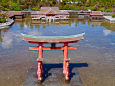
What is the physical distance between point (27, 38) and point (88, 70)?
721 centimetres

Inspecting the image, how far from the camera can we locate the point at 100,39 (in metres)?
26.7

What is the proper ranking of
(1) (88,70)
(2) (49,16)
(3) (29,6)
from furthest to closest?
1. (3) (29,6)
2. (2) (49,16)
3. (1) (88,70)

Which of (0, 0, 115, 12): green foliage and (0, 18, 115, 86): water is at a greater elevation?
(0, 0, 115, 12): green foliage

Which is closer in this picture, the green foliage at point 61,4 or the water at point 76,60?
the water at point 76,60

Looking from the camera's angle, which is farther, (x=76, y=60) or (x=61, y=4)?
(x=61, y=4)

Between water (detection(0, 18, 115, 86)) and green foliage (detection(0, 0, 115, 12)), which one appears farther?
green foliage (detection(0, 0, 115, 12))

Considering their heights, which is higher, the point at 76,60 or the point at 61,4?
the point at 61,4

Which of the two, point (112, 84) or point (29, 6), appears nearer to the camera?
point (112, 84)

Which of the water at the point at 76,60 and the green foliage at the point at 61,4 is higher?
the green foliage at the point at 61,4

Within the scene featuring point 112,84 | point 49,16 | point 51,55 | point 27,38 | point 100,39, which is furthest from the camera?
point 49,16

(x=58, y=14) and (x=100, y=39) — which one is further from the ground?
(x=58, y=14)

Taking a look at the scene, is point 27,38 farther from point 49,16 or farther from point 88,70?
point 49,16

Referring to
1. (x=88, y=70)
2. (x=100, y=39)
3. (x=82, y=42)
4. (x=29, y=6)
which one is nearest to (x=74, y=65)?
(x=88, y=70)

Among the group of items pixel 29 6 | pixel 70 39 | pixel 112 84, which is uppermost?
pixel 29 6
